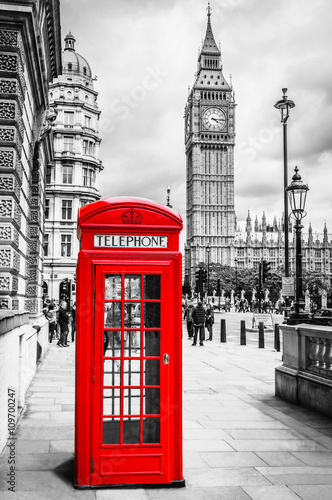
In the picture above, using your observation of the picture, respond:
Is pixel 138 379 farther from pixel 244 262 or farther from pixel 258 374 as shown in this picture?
pixel 244 262

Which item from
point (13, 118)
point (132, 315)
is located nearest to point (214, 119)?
point (13, 118)

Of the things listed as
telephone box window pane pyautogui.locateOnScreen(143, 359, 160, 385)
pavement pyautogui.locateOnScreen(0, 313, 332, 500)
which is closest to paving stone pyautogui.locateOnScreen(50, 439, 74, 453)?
pavement pyautogui.locateOnScreen(0, 313, 332, 500)

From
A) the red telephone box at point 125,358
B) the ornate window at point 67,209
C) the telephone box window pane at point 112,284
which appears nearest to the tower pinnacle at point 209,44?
the ornate window at point 67,209

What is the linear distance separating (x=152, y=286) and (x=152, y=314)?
0.23 m

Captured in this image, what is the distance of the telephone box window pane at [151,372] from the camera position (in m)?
4.48

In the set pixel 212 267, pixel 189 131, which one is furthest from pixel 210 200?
pixel 212 267

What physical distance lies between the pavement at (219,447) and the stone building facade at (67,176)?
40.5 m

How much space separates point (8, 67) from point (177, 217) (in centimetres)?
486

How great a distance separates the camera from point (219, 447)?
5.68 metres

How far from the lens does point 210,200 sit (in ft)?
462

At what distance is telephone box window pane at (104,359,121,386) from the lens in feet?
14.6

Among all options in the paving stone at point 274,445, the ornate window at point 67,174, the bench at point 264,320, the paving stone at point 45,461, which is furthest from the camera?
the ornate window at point 67,174

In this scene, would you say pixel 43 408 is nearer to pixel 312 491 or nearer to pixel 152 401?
pixel 152 401

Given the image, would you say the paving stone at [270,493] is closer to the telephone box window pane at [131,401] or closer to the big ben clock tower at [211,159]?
the telephone box window pane at [131,401]
